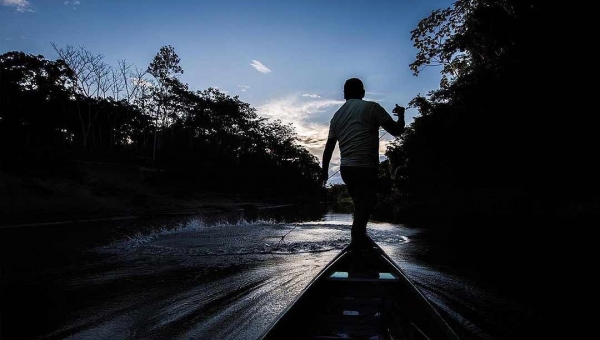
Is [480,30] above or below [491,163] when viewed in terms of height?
above

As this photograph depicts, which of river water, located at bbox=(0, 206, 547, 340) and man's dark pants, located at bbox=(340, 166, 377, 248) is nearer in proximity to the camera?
river water, located at bbox=(0, 206, 547, 340)

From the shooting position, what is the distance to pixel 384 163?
61.1m

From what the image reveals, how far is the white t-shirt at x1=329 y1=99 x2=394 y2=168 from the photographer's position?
3895 mm

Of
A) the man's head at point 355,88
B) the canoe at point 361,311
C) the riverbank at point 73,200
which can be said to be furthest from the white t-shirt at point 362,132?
the riverbank at point 73,200

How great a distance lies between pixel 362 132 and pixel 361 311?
2.11m

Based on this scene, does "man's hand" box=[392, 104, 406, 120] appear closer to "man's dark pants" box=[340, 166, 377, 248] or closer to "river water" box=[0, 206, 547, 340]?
"man's dark pants" box=[340, 166, 377, 248]

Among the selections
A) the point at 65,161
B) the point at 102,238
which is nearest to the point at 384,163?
the point at 65,161

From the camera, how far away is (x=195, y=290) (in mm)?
3891

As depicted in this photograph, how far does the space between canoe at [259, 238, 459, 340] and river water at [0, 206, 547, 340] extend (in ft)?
2.15

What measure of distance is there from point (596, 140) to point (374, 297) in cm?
1749

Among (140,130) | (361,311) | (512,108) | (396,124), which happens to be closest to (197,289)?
(361,311)

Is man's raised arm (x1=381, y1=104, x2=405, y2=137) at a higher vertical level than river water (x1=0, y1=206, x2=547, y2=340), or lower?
higher

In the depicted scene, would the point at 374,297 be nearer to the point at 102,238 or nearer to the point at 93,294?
the point at 93,294

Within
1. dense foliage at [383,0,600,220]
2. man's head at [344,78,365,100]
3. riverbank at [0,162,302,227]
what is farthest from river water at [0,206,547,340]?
dense foliage at [383,0,600,220]
